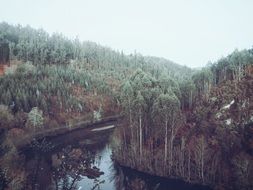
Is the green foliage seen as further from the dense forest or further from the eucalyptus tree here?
the eucalyptus tree

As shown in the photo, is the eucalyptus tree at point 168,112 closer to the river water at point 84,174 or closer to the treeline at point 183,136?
the treeline at point 183,136

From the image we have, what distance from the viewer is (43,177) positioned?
73000mm

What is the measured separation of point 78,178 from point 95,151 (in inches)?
893

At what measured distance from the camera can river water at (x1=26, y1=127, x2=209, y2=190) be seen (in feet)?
222

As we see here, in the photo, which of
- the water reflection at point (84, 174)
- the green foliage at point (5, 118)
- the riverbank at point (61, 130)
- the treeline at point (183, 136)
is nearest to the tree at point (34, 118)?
the riverbank at point (61, 130)

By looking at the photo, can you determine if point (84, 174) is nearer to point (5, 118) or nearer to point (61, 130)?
→ point (5, 118)

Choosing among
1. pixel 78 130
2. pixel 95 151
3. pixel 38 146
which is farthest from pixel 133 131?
pixel 78 130

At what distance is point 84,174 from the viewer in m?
74.8

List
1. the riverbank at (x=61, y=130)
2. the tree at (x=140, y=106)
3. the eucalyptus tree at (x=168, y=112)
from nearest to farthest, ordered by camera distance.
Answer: the eucalyptus tree at (x=168, y=112) → the tree at (x=140, y=106) → the riverbank at (x=61, y=130)

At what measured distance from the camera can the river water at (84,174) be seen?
67.6 metres

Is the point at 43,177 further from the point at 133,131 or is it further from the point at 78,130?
the point at 78,130

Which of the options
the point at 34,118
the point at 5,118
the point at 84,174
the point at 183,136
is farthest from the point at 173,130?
the point at 5,118

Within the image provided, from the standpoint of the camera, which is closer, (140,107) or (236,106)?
(140,107)

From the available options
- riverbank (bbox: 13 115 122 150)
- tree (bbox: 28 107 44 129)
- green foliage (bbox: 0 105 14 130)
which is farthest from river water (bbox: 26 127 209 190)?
tree (bbox: 28 107 44 129)
